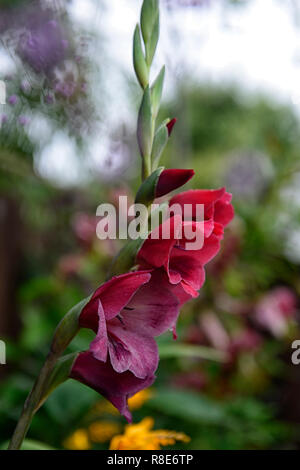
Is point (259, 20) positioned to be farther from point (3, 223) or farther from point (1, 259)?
point (1, 259)

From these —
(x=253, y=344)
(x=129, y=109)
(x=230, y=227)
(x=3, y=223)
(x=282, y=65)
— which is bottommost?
(x=253, y=344)

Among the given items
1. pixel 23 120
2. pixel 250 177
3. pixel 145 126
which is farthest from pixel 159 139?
pixel 250 177

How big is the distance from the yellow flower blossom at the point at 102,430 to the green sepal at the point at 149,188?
0.65 metres

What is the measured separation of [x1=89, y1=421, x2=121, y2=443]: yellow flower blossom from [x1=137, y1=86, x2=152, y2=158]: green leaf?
67 centimetres

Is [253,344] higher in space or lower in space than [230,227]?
lower

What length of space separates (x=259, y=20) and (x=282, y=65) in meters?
0.12

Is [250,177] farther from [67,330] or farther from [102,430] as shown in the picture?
[67,330]

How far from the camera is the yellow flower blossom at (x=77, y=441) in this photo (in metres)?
0.89

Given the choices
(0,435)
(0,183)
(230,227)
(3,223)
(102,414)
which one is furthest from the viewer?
(3,223)

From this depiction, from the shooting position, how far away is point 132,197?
4.71 feet

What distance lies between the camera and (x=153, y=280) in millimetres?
430

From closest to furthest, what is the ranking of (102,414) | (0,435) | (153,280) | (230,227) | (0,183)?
(153,280) < (0,435) < (102,414) < (0,183) < (230,227)

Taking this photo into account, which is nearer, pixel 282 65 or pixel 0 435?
pixel 0 435
